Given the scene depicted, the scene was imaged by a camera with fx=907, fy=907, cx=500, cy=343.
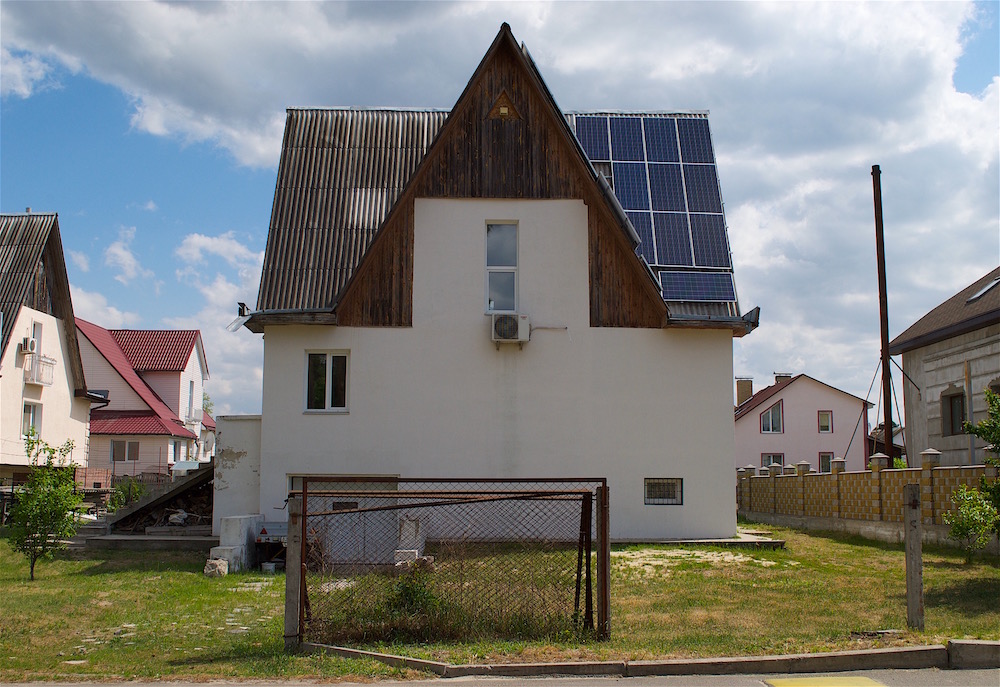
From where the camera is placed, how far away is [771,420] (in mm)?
56812

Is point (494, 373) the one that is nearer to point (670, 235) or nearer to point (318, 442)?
point (318, 442)

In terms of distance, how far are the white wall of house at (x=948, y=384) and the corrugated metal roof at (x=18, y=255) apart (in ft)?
97.3

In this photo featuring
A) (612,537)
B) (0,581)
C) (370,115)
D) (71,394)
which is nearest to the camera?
(0,581)

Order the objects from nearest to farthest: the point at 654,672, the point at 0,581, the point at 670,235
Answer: the point at 654,672
the point at 0,581
the point at 670,235

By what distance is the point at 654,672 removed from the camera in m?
8.39

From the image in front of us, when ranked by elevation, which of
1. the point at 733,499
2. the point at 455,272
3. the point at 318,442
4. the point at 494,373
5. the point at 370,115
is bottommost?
the point at 733,499

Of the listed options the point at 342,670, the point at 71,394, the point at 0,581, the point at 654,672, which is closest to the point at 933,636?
the point at 654,672

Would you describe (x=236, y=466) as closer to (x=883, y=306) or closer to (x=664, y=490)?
(x=664, y=490)

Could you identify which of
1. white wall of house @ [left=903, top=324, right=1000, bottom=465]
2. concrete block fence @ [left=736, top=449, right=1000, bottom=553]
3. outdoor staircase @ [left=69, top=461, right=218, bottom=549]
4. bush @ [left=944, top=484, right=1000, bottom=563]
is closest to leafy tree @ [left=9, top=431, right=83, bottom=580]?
outdoor staircase @ [left=69, top=461, right=218, bottom=549]

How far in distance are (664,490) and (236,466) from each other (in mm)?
9072

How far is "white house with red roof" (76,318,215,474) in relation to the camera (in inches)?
1757

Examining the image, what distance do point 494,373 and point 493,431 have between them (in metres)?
1.21

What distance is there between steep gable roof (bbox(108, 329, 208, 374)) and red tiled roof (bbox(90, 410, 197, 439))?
14.1 feet

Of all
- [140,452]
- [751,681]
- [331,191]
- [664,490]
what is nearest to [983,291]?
[664,490]
